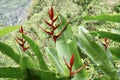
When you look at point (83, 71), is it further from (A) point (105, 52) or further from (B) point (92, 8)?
(B) point (92, 8)

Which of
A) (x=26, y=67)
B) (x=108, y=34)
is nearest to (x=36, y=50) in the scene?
(x=26, y=67)

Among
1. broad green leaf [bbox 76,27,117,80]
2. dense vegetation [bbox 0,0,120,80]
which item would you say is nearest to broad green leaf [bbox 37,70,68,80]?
dense vegetation [bbox 0,0,120,80]

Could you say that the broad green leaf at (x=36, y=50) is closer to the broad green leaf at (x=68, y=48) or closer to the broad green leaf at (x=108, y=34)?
the broad green leaf at (x=68, y=48)

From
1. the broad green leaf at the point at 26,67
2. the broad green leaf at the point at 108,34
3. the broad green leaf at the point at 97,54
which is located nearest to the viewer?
the broad green leaf at the point at 26,67

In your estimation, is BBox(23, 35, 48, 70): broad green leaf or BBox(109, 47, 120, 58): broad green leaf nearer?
BBox(23, 35, 48, 70): broad green leaf

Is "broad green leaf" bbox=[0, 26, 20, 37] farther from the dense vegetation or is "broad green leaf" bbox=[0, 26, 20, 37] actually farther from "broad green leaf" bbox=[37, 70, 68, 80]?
"broad green leaf" bbox=[37, 70, 68, 80]

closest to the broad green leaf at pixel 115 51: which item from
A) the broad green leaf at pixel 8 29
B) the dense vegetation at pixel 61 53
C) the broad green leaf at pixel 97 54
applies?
the dense vegetation at pixel 61 53

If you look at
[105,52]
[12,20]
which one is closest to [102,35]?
[105,52]

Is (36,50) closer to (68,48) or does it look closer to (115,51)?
(68,48)
